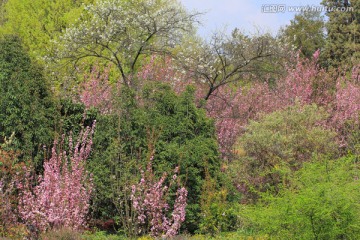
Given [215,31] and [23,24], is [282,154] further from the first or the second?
[23,24]

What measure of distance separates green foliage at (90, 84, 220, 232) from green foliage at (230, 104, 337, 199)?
1543 mm

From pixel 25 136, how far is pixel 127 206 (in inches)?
98.3

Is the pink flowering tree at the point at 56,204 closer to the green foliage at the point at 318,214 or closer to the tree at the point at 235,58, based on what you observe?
the green foliage at the point at 318,214

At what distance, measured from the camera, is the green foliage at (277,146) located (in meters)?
10.9

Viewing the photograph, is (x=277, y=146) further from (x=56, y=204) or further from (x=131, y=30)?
(x=131, y=30)

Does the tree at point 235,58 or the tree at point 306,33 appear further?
the tree at point 306,33

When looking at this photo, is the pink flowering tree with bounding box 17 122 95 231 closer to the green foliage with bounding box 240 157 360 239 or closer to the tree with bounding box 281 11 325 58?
the green foliage with bounding box 240 157 360 239

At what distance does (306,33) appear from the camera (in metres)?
39.8

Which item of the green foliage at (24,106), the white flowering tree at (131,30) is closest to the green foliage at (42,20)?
the white flowering tree at (131,30)

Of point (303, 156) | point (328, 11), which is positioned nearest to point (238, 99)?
point (303, 156)

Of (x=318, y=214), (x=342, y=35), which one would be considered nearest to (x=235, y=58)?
(x=318, y=214)

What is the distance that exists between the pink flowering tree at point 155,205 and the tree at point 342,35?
86.7 feet

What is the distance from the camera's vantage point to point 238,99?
17.1m

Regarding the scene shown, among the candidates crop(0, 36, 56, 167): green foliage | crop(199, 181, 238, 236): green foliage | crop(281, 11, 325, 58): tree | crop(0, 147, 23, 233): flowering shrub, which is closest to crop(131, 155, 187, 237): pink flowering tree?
crop(199, 181, 238, 236): green foliage
